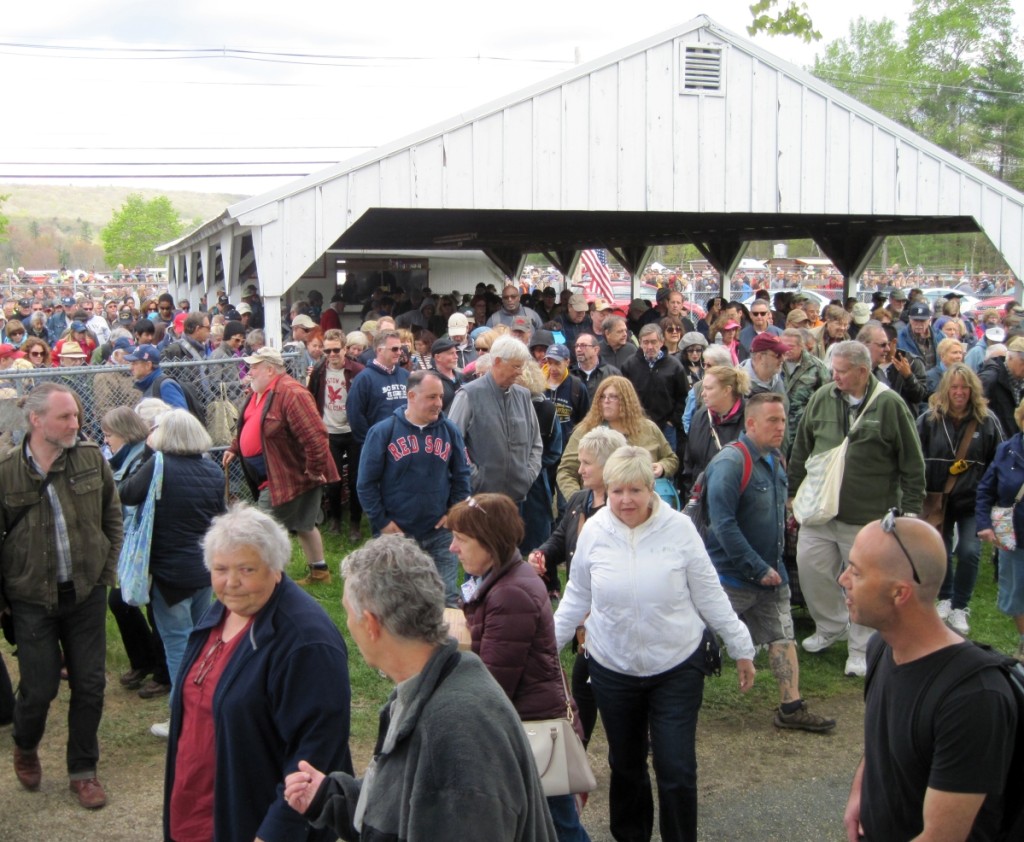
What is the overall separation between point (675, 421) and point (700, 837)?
4.61 m

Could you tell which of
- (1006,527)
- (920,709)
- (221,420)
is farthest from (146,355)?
(920,709)

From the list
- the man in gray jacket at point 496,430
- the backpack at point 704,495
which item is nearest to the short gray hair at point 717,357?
the man in gray jacket at point 496,430

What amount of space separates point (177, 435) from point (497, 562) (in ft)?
7.57

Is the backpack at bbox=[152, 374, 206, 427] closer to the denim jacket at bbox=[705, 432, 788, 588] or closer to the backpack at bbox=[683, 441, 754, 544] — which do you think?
the backpack at bbox=[683, 441, 754, 544]

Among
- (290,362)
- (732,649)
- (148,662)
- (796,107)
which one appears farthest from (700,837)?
(796,107)

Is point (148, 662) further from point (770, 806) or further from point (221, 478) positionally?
point (770, 806)

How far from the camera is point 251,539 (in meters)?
3.18

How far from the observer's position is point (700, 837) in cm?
453

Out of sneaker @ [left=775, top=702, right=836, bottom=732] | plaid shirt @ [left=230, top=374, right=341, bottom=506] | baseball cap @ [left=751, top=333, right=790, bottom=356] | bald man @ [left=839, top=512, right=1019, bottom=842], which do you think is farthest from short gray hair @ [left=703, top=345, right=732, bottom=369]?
bald man @ [left=839, top=512, right=1019, bottom=842]

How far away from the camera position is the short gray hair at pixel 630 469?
3996mm

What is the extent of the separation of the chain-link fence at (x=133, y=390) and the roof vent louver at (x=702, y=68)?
19.1 feet

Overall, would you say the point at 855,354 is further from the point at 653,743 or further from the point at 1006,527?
the point at 653,743

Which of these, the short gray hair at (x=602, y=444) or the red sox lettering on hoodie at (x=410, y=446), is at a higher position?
the short gray hair at (x=602, y=444)

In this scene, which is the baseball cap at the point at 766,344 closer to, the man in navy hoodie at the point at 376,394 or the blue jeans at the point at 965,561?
the blue jeans at the point at 965,561
